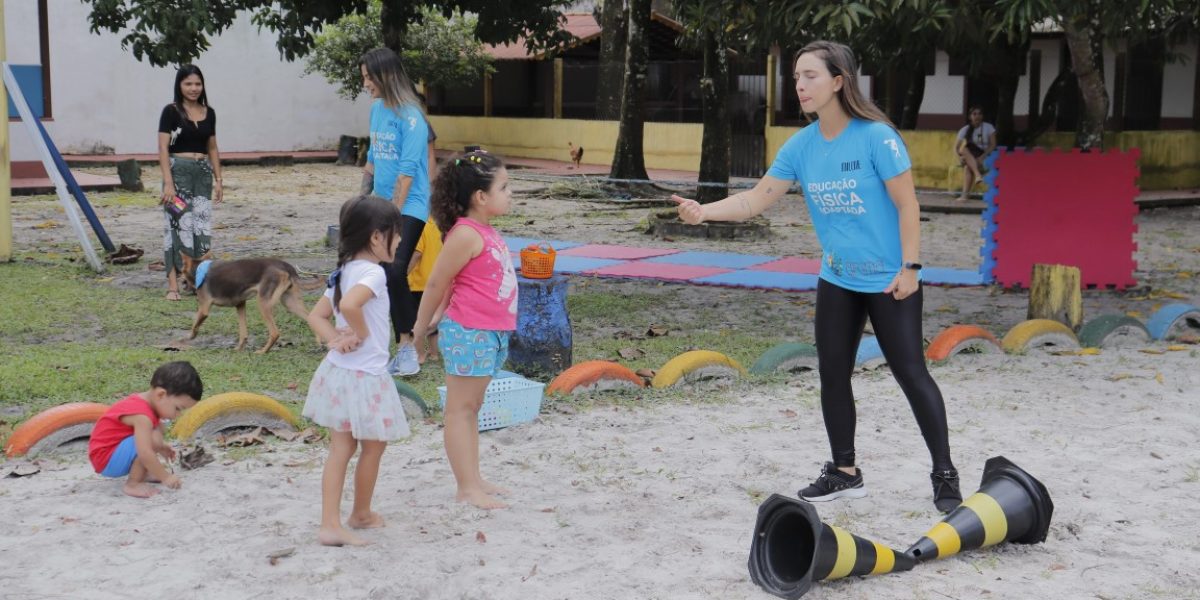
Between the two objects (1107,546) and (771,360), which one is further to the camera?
(771,360)

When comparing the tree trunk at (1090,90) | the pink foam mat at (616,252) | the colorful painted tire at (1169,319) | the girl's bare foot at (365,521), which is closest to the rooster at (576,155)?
the tree trunk at (1090,90)

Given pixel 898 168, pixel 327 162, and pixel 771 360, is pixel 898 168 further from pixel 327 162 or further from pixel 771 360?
pixel 327 162

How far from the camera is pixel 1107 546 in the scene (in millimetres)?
4355

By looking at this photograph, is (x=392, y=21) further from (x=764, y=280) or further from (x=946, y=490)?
(x=946, y=490)

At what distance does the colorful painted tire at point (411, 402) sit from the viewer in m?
5.89

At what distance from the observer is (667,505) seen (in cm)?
475

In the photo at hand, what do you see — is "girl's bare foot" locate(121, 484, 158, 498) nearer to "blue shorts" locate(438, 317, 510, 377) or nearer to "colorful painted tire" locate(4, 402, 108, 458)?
"colorful painted tire" locate(4, 402, 108, 458)

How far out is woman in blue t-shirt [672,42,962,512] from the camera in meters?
4.54

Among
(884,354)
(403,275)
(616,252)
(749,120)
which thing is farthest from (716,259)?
(749,120)

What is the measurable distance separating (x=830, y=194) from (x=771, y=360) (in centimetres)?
253

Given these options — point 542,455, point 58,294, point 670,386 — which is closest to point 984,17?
point 670,386

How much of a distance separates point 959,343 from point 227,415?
4.20m

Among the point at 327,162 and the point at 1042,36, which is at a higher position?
the point at 1042,36

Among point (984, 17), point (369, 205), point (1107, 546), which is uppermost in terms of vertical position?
point (984, 17)
